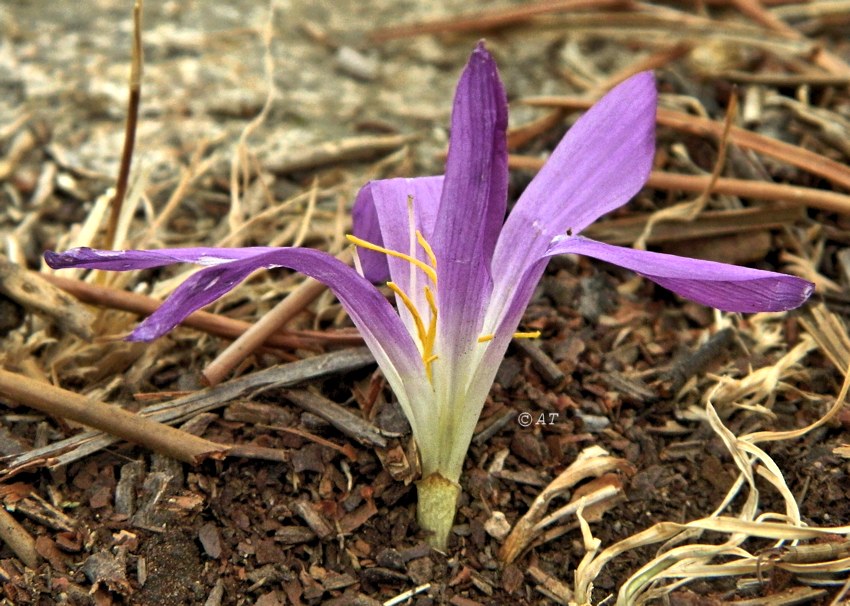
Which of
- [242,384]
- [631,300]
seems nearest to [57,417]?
[242,384]

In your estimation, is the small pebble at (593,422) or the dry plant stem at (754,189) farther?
the dry plant stem at (754,189)

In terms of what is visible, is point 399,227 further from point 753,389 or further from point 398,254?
point 753,389

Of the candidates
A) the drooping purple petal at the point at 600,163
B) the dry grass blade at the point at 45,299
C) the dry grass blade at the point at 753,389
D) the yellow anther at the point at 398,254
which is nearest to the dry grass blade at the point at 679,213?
the dry grass blade at the point at 753,389

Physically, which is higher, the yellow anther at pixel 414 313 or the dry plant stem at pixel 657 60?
the yellow anther at pixel 414 313

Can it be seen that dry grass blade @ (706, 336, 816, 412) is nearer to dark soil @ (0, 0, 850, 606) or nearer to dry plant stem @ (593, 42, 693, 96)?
dark soil @ (0, 0, 850, 606)

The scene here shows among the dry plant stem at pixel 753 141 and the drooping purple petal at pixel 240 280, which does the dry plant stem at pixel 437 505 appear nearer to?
the drooping purple petal at pixel 240 280

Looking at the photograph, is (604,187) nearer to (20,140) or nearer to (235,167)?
(235,167)

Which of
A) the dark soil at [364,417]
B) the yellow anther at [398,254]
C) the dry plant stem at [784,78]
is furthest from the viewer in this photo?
the dry plant stem at [784,78]

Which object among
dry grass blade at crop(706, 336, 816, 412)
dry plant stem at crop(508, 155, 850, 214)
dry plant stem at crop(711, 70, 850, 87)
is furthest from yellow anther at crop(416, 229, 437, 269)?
dry plant stem at crop(711, 70, 850, 87)
